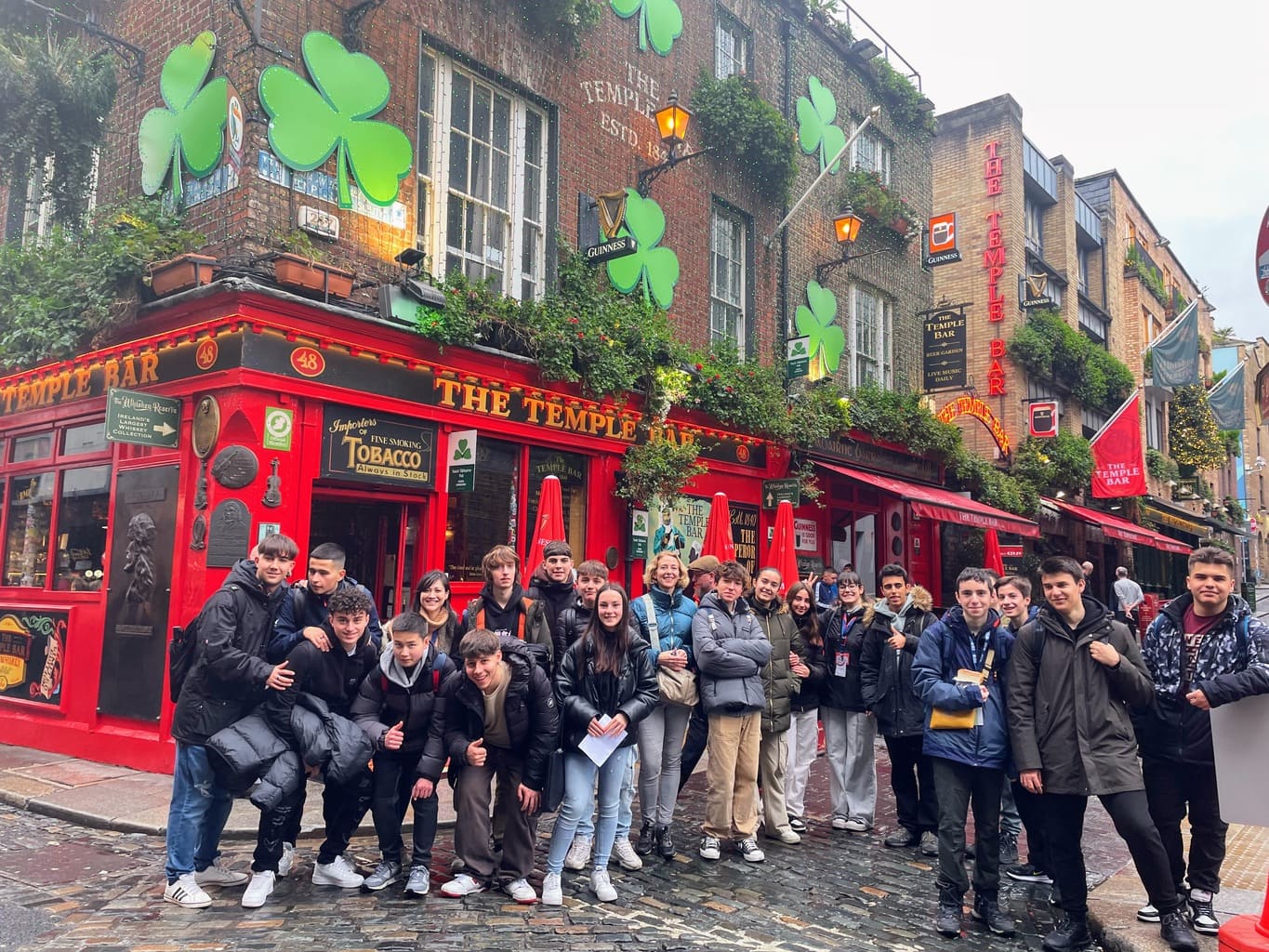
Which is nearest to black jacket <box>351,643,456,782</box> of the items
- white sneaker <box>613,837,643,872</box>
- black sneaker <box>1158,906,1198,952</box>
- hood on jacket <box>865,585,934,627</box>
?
white sneaker <box>613,837,643,872</box>

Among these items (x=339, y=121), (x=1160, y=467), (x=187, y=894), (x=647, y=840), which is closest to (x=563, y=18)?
(x=339, y=121)

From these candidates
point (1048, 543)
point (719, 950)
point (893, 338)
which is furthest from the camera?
point (1048, 543)

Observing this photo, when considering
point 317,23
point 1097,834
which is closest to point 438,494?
point 317,23

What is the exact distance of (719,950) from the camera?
4.39 m

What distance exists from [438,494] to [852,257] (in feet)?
29.8

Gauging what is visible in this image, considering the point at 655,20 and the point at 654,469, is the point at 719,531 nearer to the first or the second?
the point at 654,469

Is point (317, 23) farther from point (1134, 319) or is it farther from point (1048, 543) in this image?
point (1134, 319)

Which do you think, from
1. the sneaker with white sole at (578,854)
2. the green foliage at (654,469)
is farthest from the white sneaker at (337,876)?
the green foliage at (654,469)

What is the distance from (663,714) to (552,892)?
1.39 meters

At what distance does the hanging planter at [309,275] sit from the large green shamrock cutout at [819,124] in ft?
30.6

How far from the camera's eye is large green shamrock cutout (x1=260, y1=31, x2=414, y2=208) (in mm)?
8398

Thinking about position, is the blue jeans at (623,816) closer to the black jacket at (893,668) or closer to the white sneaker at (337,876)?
the white sneaker at (337,876)

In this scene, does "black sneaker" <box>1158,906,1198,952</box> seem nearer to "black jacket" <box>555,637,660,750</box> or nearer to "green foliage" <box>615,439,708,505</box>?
"black jacket" <box>555,637,660,750</box>

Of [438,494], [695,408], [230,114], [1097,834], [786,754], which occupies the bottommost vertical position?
[1097,834]
